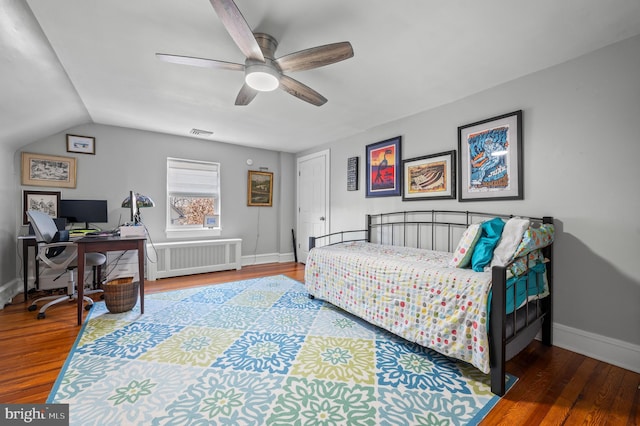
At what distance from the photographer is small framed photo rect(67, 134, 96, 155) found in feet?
11.9

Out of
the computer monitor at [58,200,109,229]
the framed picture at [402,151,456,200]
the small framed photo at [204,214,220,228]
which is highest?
the framed picture at [402,151,456,200]

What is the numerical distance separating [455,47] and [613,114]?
3.97 ft

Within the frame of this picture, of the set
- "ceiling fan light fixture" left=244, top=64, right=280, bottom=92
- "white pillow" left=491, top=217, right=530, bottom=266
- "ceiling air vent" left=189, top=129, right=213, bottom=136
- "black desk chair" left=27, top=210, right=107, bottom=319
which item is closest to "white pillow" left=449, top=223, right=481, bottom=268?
"white pillow" left=491, top=217, right=530, bottom=266

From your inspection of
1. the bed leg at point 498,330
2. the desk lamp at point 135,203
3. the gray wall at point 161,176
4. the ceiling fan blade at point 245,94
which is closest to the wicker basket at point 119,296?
the desk lamp at point 135,203

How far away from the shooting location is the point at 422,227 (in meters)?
3.16

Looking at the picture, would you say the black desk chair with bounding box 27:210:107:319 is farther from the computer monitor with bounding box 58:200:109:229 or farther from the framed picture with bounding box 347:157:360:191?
the framed picture with bounding box 347:157:360:191

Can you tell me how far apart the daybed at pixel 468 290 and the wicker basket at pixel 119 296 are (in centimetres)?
203

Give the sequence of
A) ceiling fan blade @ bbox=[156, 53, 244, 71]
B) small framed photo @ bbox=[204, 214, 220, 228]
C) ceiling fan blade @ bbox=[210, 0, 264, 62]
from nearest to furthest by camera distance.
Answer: ceiling fan blade @ bbox=[210, 0, 264, 62] → ceiling fan blade @ bbox=[156, 53, 244, 71] → small framed photo @ bbox=[204, 214, 220, 228]

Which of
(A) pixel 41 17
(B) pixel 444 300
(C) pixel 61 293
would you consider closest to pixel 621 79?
(B) pixel 444 300

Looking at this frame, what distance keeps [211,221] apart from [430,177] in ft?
11.7

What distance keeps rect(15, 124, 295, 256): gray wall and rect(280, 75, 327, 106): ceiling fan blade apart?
9.61ft

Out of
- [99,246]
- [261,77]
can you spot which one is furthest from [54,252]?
[261,77]

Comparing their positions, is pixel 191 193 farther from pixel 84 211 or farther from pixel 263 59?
pixel 263 59

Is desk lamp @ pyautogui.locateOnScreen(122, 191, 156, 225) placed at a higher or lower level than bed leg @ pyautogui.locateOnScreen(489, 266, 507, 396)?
higher
